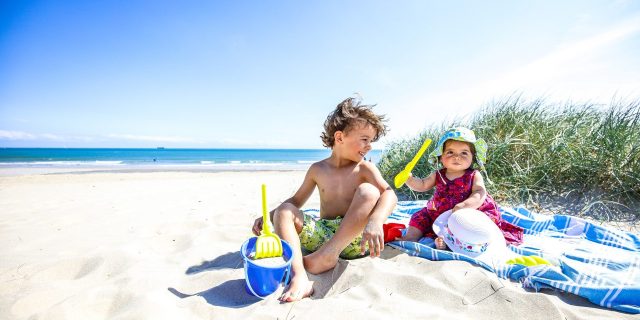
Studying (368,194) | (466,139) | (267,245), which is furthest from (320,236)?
(466,139)

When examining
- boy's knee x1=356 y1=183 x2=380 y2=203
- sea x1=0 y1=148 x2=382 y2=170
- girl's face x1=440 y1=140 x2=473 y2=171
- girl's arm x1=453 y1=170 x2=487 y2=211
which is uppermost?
girl's face x1=440 y1=140 x2=473 y2=171

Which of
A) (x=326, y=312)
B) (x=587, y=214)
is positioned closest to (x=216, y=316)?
(x=326, y=312)

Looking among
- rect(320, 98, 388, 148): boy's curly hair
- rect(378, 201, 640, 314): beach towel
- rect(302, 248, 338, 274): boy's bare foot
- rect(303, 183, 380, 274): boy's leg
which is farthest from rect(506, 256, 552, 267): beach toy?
rect(320, 98, 388, 148): boy's curly hair

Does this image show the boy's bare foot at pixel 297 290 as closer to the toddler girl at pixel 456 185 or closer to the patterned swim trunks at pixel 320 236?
the patterned swim trunks at pixel 320 236

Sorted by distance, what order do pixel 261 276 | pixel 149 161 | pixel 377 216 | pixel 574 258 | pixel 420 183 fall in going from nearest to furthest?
pixel 261 276, pixel 377 216, pixel 574 258, pixel 420 183, pixel 149 161

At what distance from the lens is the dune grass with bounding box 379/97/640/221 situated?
284 centimetres

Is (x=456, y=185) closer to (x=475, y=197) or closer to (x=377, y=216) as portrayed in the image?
(x=475, y=197)

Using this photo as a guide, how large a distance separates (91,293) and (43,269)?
0.60 m

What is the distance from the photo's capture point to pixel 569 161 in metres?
3.11

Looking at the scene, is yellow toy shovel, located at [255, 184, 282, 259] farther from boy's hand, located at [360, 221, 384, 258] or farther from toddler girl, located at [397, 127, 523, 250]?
toddler girl, located at [397, 127, 523, 250]

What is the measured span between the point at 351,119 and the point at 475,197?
1.00 m

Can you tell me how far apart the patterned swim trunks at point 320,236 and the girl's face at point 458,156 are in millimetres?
947

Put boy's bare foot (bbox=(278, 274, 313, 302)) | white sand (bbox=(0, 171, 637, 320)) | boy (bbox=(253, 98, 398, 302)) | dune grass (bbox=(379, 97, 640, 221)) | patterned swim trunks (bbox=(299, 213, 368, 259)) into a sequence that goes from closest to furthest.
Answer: white sand (bbox=(0, 171, 637, 320)), boy's bare foot (bbox=(278, 274, 313, 302)), boy (bbox=(253, 98, 398, 302)), patterned swim trunks (bbox=(299, 213, 368, 259)), dune grass (bbox=(379, 97, 640, 221))

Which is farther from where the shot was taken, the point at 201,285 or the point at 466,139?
the point at 466,139
